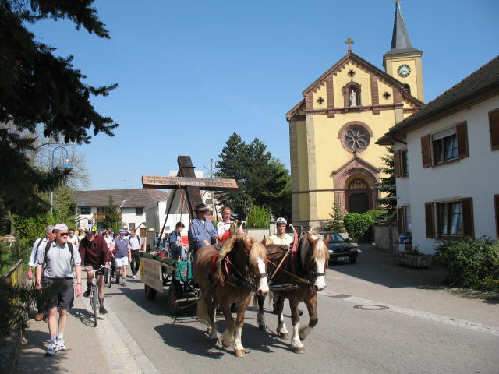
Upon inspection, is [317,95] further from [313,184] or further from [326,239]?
[326,239]

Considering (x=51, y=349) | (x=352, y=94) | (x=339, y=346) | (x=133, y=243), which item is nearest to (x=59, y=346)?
(x=51, y=349)

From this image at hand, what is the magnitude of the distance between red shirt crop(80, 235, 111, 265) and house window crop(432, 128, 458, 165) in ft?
40.3

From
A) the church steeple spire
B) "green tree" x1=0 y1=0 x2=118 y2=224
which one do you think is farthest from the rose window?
"green tree" x1=0 y1=0 x2=118 y2=224

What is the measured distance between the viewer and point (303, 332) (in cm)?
632

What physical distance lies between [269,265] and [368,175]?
3139 centimetres

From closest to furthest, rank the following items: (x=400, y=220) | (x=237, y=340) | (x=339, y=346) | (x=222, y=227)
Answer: (x=237, y=340) → (x=339, y=346) → (x=222, y=227) → (x=400, y=220)

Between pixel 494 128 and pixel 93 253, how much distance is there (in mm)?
11945

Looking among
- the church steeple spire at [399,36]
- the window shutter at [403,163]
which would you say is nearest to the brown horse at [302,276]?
the window shutter at [403,163]

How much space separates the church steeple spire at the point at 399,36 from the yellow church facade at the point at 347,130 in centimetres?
1231

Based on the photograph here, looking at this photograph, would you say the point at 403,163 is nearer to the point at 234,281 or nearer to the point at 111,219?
the point at 234,281

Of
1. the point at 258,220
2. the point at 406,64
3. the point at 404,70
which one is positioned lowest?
the point at 258,220

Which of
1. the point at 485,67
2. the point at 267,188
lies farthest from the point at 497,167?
the point at 267,188

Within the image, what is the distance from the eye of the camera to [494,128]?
529 inches

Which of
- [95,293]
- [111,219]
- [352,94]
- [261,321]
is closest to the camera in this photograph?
[261,321]
